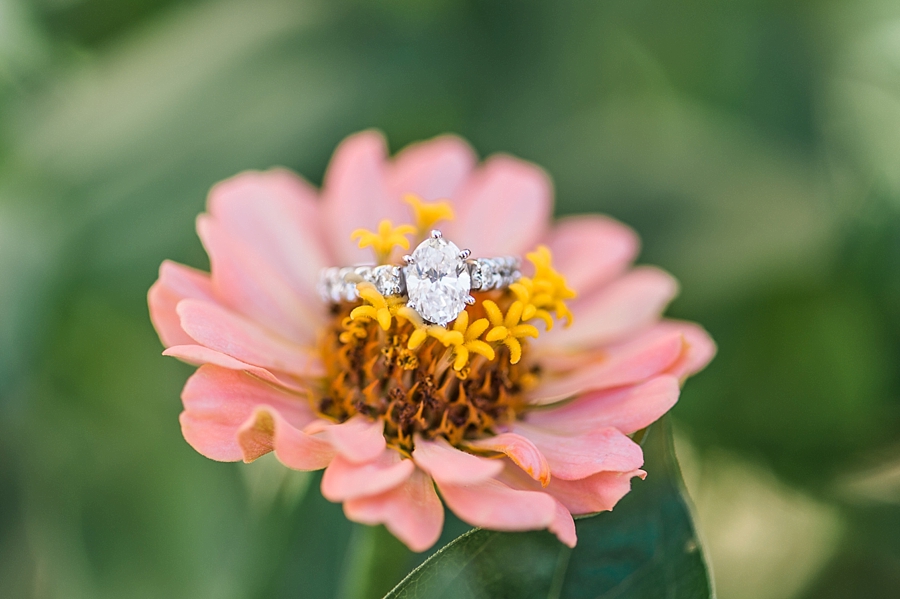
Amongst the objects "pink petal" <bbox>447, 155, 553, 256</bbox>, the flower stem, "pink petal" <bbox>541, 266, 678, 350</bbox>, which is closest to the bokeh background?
the flower stem

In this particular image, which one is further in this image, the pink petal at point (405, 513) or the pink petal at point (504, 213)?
the pink petal at point (504, 213)

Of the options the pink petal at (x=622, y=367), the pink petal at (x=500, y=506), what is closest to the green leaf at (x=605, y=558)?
the pink petal at (x=500, y=506)

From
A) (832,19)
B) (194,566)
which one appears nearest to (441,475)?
(194,566)

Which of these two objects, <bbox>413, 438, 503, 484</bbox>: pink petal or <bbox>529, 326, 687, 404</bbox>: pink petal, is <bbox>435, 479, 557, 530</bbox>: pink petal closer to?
<bbox>413, 438, 503, 484</bbox>: pink petal

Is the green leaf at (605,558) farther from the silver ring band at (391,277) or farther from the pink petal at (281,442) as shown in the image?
the silver ring band at (391,277)

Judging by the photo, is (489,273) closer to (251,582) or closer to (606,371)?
(606,371)

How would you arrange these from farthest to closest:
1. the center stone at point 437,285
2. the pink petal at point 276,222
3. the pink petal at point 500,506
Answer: the pink petal at point 276,222
the center stone at point 437,285
the pink petal at point 500,506
